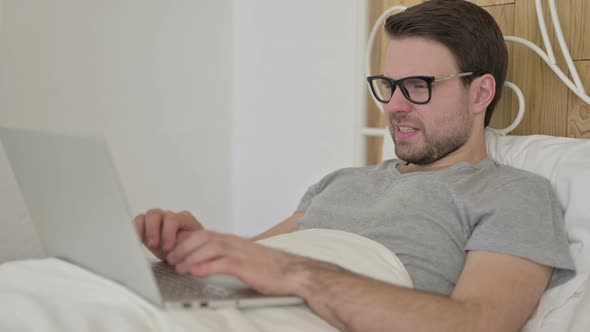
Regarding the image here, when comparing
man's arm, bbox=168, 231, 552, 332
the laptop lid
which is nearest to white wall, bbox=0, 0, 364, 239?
man's arm, bbox=168, 231, 552, 332

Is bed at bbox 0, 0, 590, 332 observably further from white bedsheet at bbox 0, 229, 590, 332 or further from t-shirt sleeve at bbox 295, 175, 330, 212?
t-shirt sleeve at bbox 295, 175, 330, 212

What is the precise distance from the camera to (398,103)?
5.46 feet

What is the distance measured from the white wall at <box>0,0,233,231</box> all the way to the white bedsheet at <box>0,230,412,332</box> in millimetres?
1241

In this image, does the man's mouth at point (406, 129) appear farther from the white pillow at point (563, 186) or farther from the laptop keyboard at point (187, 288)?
the laptop keyboard at point (187, 288)

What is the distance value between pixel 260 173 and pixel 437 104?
1179mm

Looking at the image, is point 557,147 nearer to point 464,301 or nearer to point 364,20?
point 464,301

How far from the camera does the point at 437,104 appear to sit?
5.40 feet

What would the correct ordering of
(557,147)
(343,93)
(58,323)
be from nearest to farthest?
(58,323) → (557,147) → (343,93)

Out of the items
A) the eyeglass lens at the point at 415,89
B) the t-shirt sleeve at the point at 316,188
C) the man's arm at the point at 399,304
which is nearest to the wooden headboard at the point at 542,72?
the eyeglass lens at the point at 415,89

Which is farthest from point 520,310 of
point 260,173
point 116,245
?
point 260,173

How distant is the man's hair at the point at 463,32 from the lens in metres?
1.65

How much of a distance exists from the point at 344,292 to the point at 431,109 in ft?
1.99

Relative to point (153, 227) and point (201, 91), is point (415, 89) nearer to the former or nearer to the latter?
point (153, 227)

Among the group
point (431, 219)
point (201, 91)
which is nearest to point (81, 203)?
point (431, 219)
